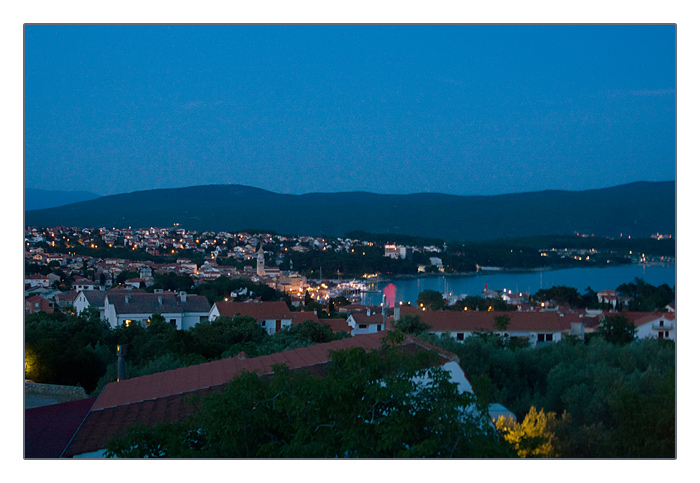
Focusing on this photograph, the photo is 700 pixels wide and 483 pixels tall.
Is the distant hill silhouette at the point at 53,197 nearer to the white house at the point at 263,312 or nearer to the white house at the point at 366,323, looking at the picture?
the white house at the point at 263,312

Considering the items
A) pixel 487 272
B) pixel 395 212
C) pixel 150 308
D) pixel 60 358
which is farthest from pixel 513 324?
pixel 60 358

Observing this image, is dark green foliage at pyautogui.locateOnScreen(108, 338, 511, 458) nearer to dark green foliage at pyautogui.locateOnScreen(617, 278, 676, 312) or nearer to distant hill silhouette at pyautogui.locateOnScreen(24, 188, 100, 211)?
dark green foliage at pyautogui.locateOnScreen(617, 278, 676, 312)

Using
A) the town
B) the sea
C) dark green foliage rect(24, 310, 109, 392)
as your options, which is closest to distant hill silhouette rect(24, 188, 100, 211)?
the town

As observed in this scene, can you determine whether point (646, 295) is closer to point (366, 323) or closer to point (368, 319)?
point (366, 323)

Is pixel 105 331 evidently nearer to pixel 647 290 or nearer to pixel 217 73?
pixel 217 73
